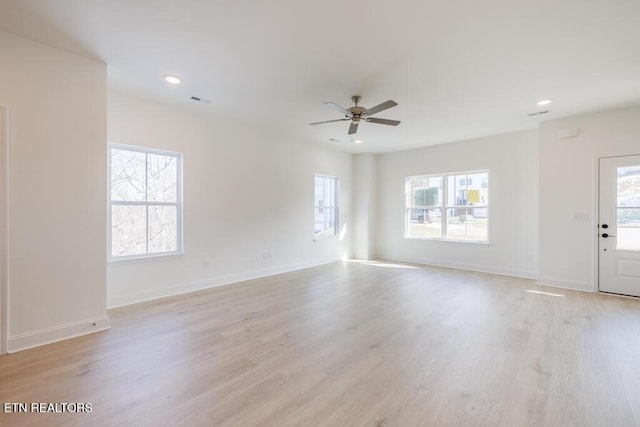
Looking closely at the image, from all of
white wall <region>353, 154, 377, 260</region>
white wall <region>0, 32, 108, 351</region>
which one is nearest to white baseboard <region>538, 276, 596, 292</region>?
white wall <region>353, 154, 377, 260</region>

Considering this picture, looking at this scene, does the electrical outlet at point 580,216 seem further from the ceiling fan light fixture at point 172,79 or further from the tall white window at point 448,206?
the ceiling fan light fixture at point 172,79

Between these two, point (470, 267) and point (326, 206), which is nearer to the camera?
point (470, 267)

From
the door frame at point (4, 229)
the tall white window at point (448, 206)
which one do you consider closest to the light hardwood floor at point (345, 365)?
the door frame at point (4, 229)

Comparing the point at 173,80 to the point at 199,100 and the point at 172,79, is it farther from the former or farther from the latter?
the point at 199,100

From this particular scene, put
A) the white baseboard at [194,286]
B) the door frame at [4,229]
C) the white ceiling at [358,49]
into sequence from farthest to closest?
the white baseboard at [194,286] → the door frame at [4,229] → the white ceiling at [358,49]

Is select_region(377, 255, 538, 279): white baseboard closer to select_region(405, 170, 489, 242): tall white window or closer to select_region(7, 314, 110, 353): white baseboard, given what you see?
select_region(405, 170, 489, 242): tall white window

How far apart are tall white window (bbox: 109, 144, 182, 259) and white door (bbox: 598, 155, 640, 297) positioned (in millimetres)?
6547

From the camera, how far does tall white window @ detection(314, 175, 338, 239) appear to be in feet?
22.7

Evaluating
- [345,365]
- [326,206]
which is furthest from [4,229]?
[326,206]

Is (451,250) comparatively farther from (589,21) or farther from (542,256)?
(589,21)

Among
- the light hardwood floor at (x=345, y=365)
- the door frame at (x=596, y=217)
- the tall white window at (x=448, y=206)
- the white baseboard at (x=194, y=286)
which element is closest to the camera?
the light hardwood floor at (x=345, y=365)

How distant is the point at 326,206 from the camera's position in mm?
7176

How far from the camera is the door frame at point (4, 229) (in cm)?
254

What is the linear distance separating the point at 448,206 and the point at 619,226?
2.80m
